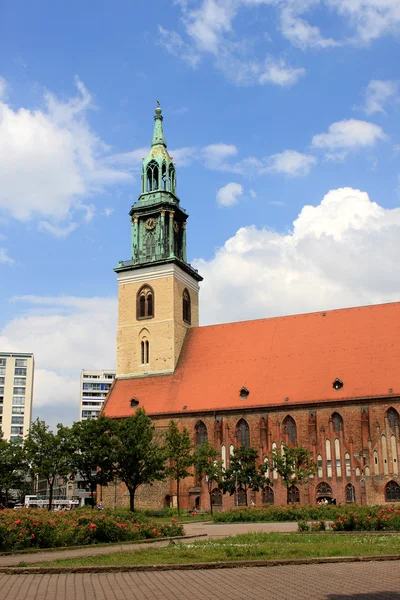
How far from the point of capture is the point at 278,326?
6259 cm

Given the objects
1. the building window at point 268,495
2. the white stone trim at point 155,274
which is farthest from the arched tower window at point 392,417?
the white stone trim at point 155,274

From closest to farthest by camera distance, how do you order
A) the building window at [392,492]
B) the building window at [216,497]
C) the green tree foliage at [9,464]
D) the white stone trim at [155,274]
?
the building window at [392,492] → the building window at [216,497] → the green tree foliage at [9,464] → the white stone trim at [155,274]

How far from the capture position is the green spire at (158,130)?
72531mm

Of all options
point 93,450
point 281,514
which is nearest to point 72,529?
point 281,514

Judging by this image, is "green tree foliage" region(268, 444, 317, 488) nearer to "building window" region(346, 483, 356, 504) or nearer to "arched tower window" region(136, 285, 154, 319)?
"building window" region(346, 483, 356, 504)

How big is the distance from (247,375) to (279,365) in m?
2.96

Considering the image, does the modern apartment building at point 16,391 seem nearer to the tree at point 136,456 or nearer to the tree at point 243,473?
the tree at point 136,456

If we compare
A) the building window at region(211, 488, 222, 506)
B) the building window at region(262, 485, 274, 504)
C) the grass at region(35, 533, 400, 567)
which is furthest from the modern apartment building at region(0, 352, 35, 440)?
the grass at region(35, 533, 400, 567)

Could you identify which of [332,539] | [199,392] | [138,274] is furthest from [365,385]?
[332,539]

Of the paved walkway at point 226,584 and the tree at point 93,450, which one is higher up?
the tree at point 93,450

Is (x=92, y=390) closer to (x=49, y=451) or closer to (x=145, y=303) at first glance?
(x=145, y=303)

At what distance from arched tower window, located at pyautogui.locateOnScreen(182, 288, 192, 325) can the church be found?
101 millimetres

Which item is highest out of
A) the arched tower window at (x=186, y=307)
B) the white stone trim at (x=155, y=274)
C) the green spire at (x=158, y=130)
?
the green spire at (x=158, y=130)

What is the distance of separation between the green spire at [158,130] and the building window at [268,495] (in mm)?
37694
